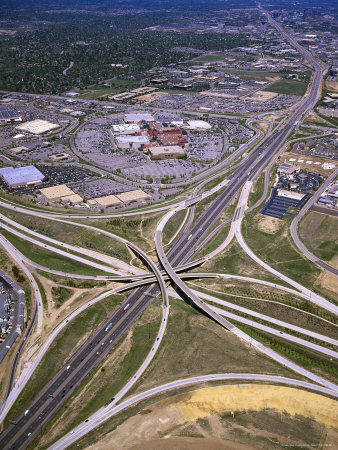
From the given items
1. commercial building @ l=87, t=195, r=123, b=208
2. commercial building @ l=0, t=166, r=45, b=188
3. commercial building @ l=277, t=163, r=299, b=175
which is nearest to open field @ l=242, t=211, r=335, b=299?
commercial building @ l=277, t=163, r=299, b=175

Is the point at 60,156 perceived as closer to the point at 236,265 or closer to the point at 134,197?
the point at 134,197

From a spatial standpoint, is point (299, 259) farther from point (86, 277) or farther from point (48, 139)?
point (48, 139)

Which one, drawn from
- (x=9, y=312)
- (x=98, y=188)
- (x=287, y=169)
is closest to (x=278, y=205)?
(x=287, y=169)

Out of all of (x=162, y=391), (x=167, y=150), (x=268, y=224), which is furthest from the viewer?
(x=167, y=150)

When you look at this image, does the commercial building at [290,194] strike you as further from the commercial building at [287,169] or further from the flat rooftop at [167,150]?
the flat rooftop at [167,150]

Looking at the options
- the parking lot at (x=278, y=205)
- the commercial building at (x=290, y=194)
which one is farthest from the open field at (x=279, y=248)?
the commercial building at (x=290, y=194)

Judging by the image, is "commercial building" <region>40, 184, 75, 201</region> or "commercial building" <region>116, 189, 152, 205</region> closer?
"commercial building" <region>116, 189, 152, 205</region>

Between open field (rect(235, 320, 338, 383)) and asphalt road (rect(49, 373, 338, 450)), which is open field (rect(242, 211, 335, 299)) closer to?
open field (rect(235, 320, 338, 383))
